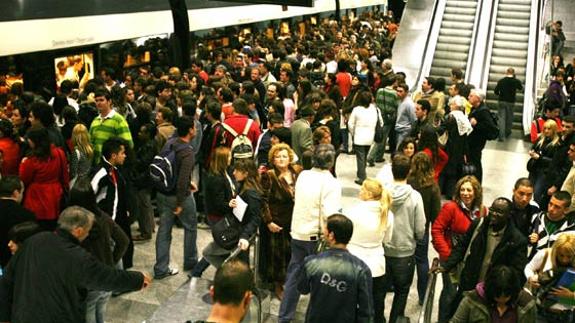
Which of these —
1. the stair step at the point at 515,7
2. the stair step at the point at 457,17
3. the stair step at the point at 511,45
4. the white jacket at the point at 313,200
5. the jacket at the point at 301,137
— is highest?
the stair step at the point at 515,7

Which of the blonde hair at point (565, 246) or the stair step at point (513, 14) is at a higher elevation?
the stair step at point (513, 14)

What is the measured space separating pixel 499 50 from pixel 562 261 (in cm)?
1187

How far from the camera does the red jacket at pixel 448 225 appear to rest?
5.34 meters

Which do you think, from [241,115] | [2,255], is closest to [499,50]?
[241,115]

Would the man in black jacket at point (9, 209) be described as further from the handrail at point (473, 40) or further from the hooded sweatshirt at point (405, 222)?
the handrail at point (473, 40)

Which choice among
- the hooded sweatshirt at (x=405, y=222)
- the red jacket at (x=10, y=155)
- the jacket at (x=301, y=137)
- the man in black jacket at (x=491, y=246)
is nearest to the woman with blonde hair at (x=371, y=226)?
the hooded sweatshirt at (x=405, y=222)

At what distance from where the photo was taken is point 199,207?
28.1ft

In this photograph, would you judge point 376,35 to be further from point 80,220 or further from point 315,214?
point 80,220

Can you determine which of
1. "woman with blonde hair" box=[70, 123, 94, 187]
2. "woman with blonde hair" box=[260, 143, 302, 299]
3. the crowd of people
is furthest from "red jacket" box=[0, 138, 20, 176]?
"woman with blonde hair" box=[260, 143, 302, 299]

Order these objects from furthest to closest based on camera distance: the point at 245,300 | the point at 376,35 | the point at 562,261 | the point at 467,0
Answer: the point at 376,35, the point at 467,0, the point at 562,261, the point at 245,300

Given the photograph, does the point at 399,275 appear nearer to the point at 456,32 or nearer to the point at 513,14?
the point at 456,32

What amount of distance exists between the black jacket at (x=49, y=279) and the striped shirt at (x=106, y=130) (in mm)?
3202

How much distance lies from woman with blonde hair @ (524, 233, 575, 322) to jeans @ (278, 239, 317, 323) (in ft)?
5.96

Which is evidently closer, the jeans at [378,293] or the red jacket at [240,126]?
the jeans at [378,293]
